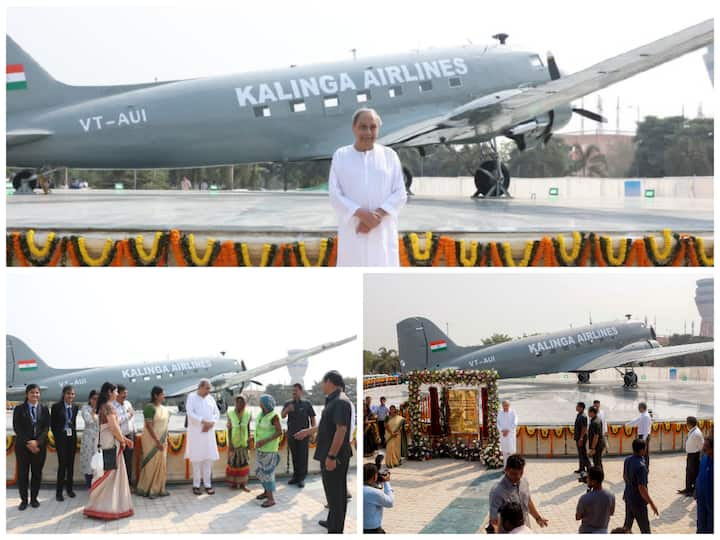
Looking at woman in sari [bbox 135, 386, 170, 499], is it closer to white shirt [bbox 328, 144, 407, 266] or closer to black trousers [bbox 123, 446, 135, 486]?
black trousers [bbox 123, 446, 135, 486]

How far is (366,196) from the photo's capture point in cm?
490

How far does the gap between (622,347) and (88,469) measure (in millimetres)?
8247

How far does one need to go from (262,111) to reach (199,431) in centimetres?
874

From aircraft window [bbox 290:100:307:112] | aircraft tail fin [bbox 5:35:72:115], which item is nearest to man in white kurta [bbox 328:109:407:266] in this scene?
aircraft window [bbox 290:100:307:112]

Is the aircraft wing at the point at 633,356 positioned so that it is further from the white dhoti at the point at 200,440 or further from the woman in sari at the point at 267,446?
the white dhoti at the point at 200,440

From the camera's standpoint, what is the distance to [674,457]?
6.50 meters

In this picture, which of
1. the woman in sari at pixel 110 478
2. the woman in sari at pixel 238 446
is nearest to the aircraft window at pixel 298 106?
the woman in sari at pixel 238 446

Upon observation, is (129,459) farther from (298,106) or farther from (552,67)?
(552,67)

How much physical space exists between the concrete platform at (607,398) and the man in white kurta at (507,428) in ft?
1.81

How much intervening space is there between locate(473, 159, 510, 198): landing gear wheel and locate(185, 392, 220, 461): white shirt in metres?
8.82

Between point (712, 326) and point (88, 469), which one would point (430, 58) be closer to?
point (712, 326)

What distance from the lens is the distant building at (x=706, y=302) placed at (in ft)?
19.1

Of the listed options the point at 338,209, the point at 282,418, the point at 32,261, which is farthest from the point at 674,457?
the point at 32,261

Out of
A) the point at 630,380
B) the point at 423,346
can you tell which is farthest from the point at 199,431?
the point at 630,380
